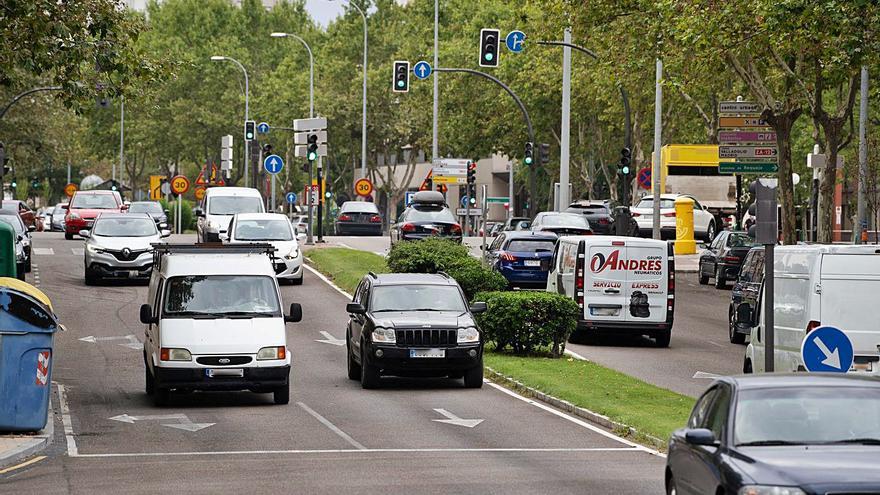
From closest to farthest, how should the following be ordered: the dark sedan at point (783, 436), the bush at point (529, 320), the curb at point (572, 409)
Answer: the dark sedan at point (783, 436)
the curb at point (572, 409)
the bush at point (529, 320)

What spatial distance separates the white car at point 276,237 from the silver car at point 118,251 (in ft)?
6.68

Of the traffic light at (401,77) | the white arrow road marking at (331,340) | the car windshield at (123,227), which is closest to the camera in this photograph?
the white arrow road marking at (331,340)

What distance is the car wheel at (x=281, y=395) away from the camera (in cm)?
2162

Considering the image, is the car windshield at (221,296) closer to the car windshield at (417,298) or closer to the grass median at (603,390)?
the car windshield at (417,298)

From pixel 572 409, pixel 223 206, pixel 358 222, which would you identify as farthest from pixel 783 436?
pixel 358 222

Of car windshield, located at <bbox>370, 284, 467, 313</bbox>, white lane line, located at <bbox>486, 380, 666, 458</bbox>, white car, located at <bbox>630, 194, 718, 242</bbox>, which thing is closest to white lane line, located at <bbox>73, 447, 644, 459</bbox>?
white lane line, located at <bbox>486, 380, 666, 458</bbox>

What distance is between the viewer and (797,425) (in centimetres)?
1030

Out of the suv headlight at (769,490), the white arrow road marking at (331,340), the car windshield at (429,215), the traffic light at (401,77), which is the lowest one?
the white arrow road marking at (331,340)

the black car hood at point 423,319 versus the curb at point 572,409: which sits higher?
the black car hood at point 423,319

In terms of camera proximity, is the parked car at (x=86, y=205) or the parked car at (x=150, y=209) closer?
the parked car at (x=86, y=205)

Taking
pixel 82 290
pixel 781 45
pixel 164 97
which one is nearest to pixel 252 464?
pixel 781 45

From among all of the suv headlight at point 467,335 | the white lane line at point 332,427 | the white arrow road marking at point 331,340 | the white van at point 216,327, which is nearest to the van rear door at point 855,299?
the suv headlight at point 467,335

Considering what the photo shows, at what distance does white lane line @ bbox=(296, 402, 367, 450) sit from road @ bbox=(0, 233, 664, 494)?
1.0 inches

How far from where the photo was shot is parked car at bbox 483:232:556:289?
37594mm
